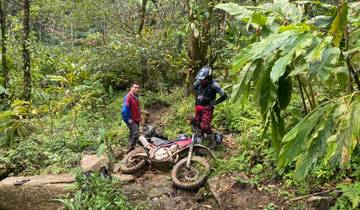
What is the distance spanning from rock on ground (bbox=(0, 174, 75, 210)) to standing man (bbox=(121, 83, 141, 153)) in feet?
5.67

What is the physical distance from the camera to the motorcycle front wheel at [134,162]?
792cm

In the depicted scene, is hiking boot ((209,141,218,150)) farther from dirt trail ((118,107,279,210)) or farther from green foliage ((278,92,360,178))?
green foliage ((278,92,360,178))

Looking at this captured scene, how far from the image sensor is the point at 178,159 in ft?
25.1

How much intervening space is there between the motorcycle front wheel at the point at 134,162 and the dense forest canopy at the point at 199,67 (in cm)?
78

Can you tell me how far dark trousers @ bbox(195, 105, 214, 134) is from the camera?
7887 millimetres

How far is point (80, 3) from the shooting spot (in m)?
16.3

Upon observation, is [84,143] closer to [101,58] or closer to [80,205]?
[80,205]

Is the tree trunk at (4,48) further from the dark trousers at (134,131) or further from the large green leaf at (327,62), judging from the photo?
the large green leaf at (327,62)

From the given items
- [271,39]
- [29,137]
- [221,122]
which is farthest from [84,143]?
[271,39]

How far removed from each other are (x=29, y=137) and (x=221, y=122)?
4755 mm

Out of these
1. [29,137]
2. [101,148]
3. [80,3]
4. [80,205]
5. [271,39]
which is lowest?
[29,137]

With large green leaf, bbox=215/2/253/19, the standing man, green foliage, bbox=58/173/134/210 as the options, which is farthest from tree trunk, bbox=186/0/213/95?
large green leaf, bbox=215/2/253/19

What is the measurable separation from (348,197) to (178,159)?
3460mm

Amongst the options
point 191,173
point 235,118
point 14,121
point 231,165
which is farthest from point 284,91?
point 14,121
